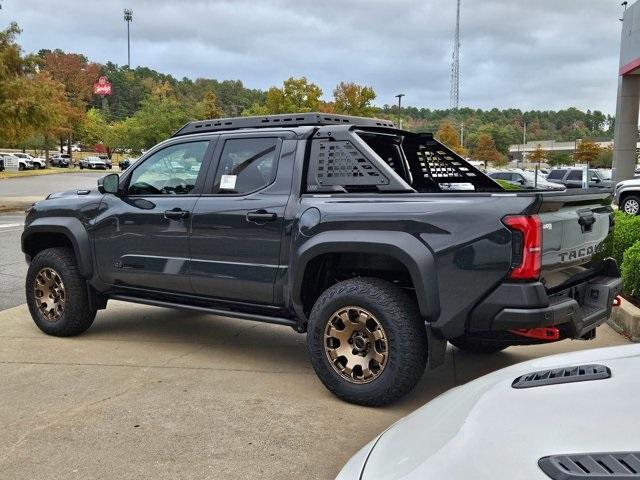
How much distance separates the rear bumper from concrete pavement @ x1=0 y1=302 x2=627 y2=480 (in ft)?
2.90

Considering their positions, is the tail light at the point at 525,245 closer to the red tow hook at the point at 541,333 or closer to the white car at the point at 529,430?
the red tow hook at the point at 541,333

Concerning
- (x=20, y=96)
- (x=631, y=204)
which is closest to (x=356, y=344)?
(x=631, y=204)

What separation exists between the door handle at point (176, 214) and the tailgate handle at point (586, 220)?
2.83 m

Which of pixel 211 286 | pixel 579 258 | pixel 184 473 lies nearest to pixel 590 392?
pixel 184 473

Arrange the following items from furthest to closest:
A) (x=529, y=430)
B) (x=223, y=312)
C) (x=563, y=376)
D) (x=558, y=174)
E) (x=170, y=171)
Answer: (x=558, y=174) < (x=170, y=171) < (x=223, y=312) < (x=563, y=376) < (x=529, y=430)

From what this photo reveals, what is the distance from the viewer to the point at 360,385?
405 cm

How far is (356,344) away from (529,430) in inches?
99.1

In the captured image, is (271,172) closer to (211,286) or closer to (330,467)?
(211,286)

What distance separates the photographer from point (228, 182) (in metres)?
4.92

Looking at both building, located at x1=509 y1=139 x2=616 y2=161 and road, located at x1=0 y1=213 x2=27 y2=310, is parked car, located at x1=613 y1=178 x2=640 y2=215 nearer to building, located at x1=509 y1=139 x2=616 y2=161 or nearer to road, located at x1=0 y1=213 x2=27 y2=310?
road, located at x1=0 y1=213 x2=27 y2=310

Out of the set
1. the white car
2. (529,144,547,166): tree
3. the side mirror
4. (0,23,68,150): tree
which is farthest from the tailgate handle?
(529,144,547,166): tree

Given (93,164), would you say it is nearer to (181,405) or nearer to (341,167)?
(341,167)

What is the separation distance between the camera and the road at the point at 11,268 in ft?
25.2

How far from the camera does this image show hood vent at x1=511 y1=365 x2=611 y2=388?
1.84m
